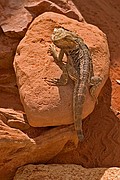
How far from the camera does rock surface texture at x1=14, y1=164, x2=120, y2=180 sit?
3.86 meters

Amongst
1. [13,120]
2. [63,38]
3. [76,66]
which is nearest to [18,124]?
[13,120]

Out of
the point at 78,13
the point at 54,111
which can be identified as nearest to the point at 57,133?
the point at 54,111

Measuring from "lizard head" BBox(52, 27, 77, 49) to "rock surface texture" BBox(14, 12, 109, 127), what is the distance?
0.16 meters

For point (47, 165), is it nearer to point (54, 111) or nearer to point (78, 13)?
point (54, 111)

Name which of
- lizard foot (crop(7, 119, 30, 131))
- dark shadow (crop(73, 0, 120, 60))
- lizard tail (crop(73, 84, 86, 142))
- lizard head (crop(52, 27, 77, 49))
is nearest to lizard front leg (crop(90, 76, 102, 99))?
lizard tail (crop(73, 84, 86, 142))

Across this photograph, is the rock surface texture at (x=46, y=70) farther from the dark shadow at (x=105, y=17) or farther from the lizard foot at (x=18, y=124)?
the dark shadow at (x=105, y=17)

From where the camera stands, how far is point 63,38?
13.1 feet

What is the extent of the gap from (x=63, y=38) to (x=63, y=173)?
1.30 m

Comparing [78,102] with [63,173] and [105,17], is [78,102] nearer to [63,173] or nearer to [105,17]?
[63,173]

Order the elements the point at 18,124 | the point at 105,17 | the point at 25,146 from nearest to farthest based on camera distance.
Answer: the point at 25,146 → the point at 18,124 → the point at 105,17

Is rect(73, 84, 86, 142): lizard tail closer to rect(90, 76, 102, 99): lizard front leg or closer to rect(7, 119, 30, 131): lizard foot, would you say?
rect(90, 76, 102, 99): lizard front leg

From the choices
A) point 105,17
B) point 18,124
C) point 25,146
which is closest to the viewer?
point 25,146

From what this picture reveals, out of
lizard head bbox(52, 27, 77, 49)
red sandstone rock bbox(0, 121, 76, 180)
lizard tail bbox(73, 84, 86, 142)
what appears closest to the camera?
red sandstone rock bbox(0, 121, 76, 180)

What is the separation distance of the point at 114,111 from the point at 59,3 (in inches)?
55.1
